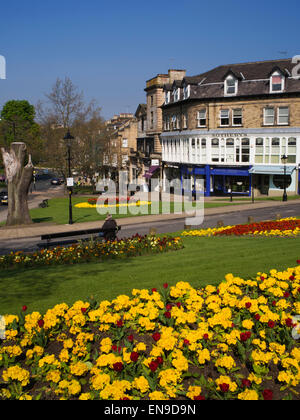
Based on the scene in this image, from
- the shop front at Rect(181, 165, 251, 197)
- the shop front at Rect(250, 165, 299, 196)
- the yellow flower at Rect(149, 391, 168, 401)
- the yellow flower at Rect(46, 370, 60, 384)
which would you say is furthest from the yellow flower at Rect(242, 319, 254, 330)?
the shop front at Rect(181, 165, 251, 197)

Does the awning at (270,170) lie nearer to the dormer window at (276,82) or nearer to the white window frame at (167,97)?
the dormer window at (276,82)

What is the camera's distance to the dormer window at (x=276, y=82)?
142 ft

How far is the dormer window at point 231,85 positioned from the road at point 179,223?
16.6 meters

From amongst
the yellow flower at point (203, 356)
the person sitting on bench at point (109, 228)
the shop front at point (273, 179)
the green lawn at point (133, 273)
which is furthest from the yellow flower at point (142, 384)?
the shop front at point (273, 179)

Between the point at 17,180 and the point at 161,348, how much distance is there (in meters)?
22.4

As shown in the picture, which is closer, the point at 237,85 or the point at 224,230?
the point at 224,230

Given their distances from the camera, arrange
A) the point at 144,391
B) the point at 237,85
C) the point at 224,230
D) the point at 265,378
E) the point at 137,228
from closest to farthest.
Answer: the point at 144,391 → the point at 265,378 → the point at 224,230 → the point at 137,228 → the point at 237,85

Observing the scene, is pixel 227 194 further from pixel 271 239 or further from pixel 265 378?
pixel 265 378

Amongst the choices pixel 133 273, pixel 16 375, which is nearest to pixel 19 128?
pixel 133 273

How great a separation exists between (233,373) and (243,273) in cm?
422

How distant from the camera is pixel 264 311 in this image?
7414 millimetres

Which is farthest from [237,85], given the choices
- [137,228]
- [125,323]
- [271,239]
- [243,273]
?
[125,323]

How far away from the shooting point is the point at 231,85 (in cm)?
4644

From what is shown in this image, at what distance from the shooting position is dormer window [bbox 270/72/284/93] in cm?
4338
